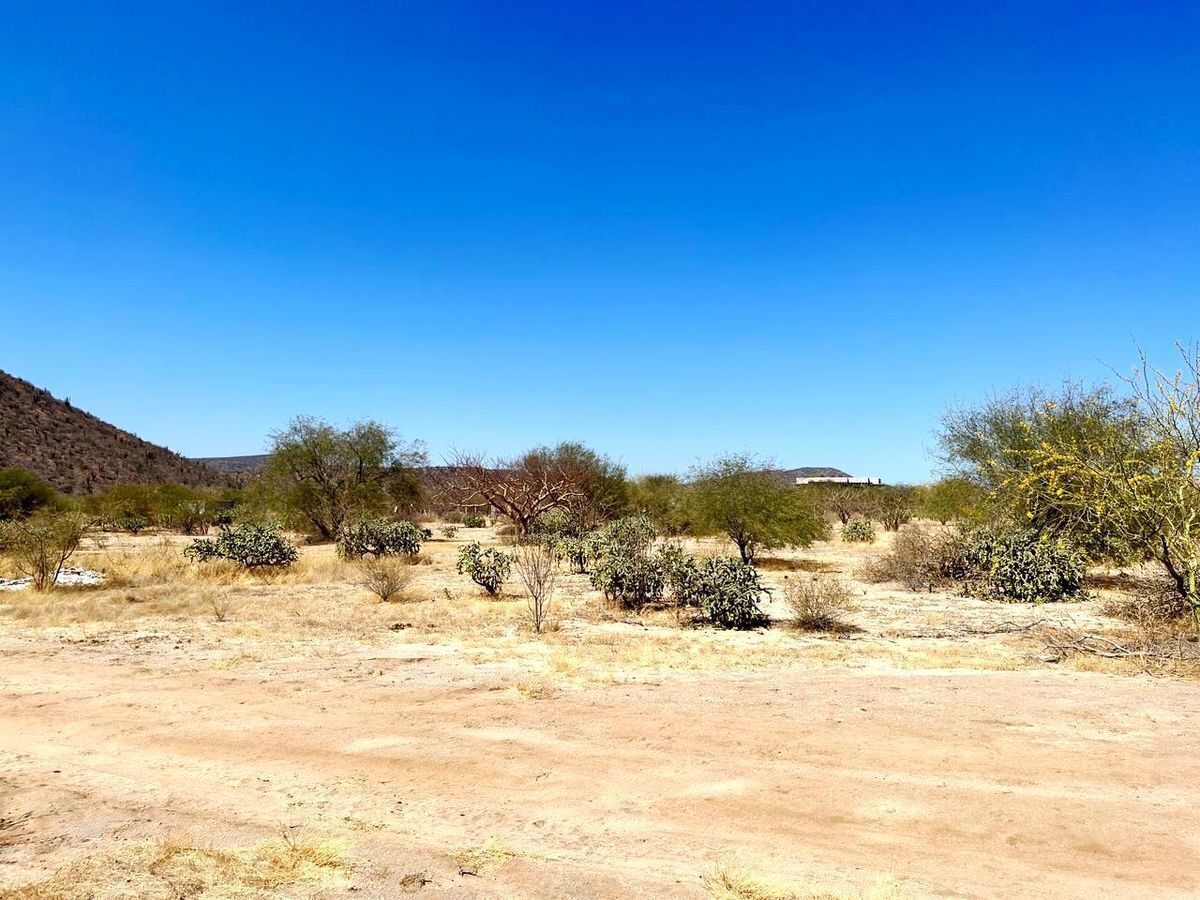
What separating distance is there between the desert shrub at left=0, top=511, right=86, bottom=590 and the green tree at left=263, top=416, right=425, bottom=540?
48.2 ft

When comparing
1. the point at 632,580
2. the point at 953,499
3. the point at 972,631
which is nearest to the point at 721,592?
the point at 632,580

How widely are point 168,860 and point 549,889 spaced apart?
255 centimetres

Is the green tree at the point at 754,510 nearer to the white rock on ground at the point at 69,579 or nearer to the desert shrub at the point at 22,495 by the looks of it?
the white rock on ground at the point at 69,579

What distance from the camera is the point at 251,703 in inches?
331

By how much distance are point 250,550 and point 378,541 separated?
450cm

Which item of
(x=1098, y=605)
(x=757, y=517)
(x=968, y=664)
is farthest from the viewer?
(x=757, y=517)

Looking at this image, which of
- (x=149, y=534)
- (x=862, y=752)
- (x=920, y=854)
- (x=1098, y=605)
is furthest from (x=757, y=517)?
(x=149, y=534)

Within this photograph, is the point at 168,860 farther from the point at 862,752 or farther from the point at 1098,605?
the point at 1098,605

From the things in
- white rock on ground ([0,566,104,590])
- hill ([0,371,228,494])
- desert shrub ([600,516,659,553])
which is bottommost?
white rock on ground ([0,566,104,590])

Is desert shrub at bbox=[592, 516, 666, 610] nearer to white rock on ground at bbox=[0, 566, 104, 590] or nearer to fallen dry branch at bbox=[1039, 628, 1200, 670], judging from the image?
fallen dry branch at bbox=[1039, 628, 1200, 670]

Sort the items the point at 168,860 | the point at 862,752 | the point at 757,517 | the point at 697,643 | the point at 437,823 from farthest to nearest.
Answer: the point at 757,517
the point at 697,643
the point at 862,752
the point at 437,823
the point at 168,860

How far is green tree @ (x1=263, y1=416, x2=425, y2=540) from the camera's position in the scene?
33938mm

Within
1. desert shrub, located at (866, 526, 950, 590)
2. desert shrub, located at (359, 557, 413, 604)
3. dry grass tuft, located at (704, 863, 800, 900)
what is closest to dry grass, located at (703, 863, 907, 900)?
dry grass tuft, located at (704, 863, 800, 900)

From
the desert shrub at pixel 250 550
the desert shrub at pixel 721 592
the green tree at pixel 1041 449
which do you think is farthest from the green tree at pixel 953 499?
the desert shrub at pixel 250 550
